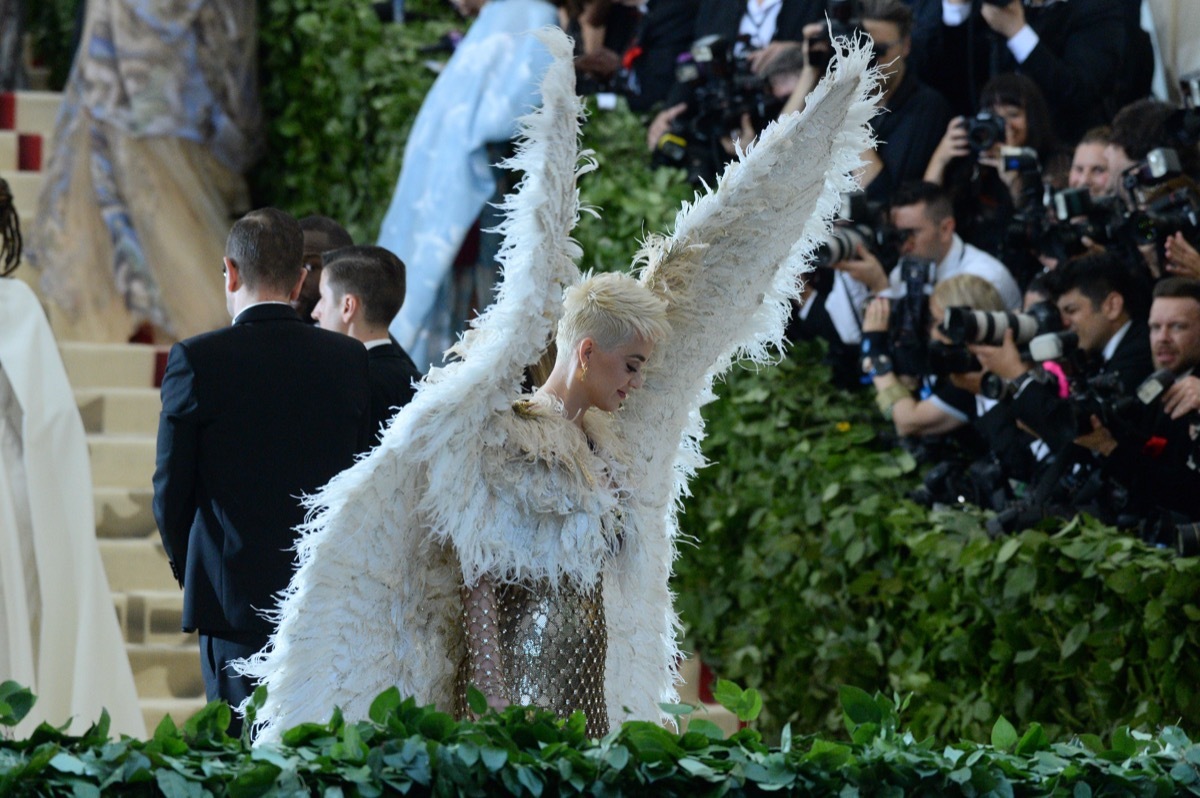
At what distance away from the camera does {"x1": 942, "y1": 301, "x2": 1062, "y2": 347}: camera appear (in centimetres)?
555

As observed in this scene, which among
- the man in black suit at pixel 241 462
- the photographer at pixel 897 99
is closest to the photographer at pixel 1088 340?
the photographer at pixel 897 99

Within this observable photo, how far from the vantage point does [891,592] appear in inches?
231

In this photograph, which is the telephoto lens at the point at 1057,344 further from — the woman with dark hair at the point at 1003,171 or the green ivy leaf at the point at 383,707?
the green ivy leaf at the point at 383,707

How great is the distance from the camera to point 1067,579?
5172mm

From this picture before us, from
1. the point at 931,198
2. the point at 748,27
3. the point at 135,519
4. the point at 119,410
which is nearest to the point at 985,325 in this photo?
the point at 931,198

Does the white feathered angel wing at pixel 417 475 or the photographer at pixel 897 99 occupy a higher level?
the photographer at pixel 897 99

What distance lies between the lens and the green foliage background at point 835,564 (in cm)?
502

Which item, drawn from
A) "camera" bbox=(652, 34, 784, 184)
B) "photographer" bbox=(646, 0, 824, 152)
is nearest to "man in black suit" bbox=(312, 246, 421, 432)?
"camera" bbox=(652, 34, 784, 184)

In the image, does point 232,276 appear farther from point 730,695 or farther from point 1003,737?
point 1003,737

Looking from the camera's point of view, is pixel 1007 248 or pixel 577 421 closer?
pixel 577 421

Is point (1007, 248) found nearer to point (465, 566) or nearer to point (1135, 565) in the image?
Result: point (1135, 565)

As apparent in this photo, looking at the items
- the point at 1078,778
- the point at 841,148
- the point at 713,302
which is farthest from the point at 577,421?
the point at 1078,778

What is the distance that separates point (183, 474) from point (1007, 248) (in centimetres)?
306

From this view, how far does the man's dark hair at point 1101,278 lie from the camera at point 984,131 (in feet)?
2.50
